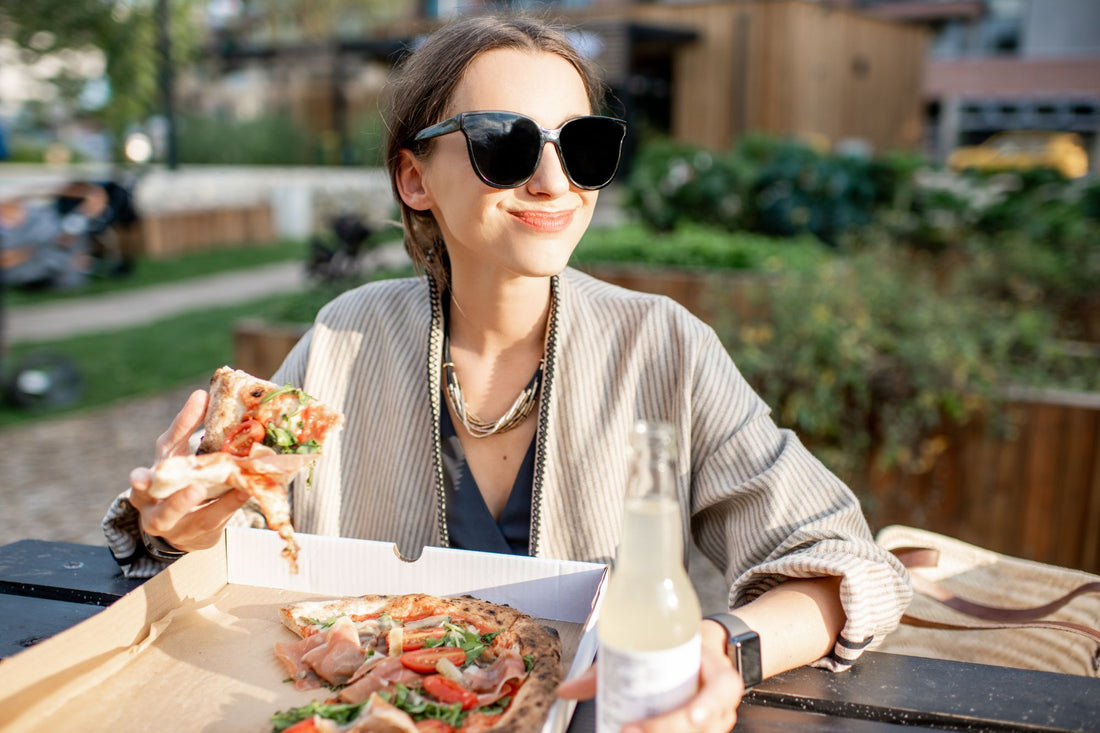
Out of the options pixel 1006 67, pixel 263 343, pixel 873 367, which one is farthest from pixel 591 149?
pixel 1006 67

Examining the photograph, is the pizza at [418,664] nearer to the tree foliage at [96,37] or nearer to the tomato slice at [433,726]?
the tomato slice at [433,726]

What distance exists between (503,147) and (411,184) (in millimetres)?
479

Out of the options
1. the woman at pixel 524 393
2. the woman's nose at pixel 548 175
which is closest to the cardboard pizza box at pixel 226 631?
the woman at pixel 524 393

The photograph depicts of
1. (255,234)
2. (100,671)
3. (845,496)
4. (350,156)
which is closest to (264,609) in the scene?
(100,671)

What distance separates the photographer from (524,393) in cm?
222

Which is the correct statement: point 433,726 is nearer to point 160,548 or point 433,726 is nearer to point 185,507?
point 185,507

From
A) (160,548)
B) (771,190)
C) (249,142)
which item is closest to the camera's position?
(160,548)

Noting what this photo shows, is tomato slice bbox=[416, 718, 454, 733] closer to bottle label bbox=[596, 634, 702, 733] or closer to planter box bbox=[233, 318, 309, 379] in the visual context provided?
bottle label bbox=[596, 634, 702, 733]

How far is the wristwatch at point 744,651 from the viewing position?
1.53 meters

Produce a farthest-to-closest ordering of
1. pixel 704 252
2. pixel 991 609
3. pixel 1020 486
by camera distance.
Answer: pixel 704 252 < pixel 1020 486 < pixel 991 609

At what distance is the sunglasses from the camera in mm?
1916

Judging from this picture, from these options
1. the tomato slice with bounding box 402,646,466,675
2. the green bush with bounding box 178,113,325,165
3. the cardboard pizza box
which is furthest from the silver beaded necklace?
the green bush with bounding box 178,113,325,165

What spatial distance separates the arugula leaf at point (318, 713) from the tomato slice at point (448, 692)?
4.2 inches

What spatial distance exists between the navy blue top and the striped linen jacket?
0.13 feet
